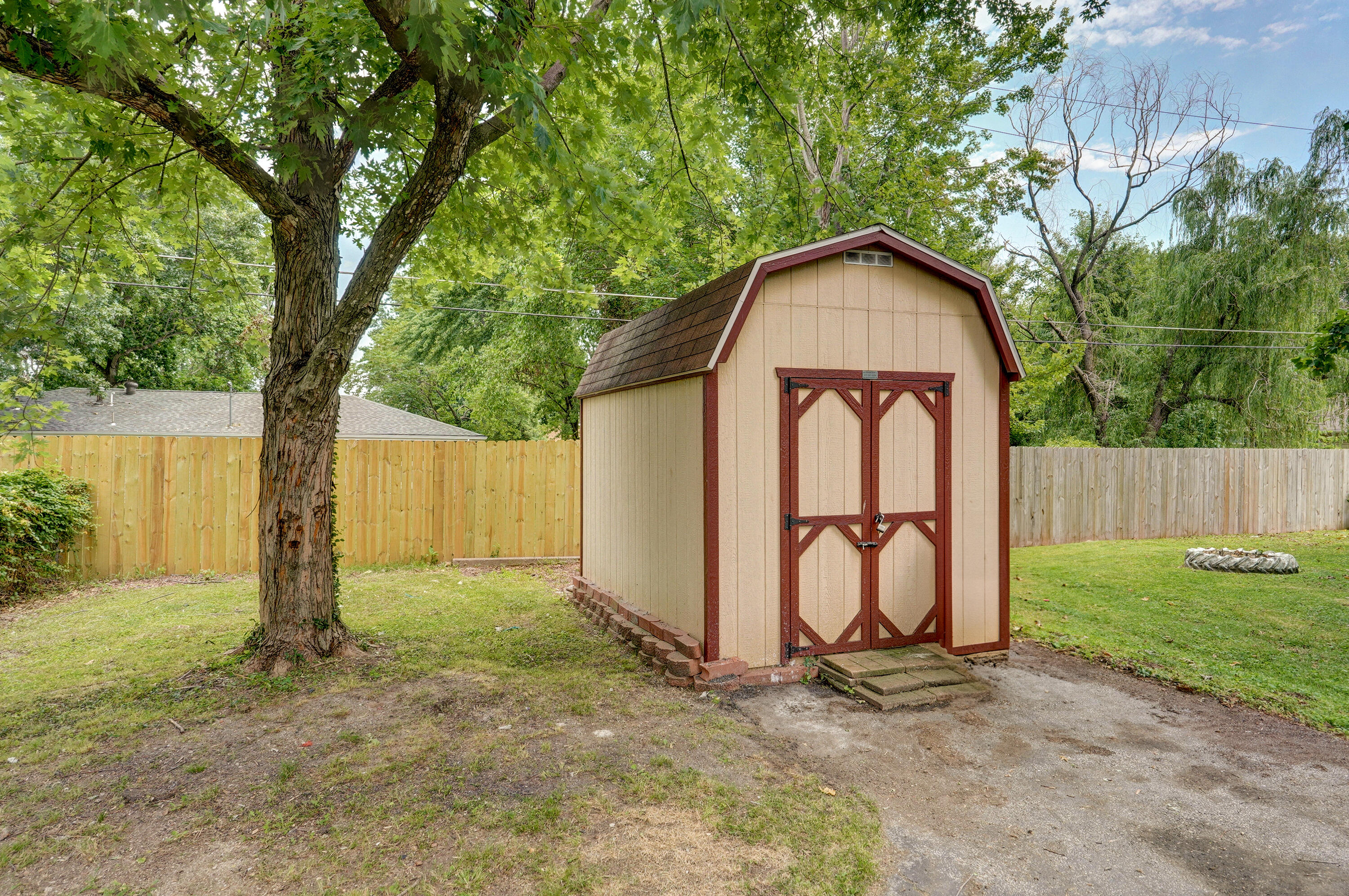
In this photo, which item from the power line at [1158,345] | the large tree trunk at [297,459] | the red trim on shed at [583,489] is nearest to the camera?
the large tree trunk at [297,459]

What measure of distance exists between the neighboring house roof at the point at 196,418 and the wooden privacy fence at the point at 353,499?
416 centimetres

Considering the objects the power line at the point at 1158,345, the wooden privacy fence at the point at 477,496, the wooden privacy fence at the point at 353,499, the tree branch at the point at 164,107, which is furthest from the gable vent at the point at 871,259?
the power line at the point at 1158,345

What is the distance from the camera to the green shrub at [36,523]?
23.6 ft

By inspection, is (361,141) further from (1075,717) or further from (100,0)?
(1075,717)

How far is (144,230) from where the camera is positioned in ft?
22.0

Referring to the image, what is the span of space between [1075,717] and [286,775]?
4.71m

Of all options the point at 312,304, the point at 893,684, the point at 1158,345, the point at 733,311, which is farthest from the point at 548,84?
the point at 1158,345

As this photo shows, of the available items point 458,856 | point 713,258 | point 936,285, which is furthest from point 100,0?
point 713,258

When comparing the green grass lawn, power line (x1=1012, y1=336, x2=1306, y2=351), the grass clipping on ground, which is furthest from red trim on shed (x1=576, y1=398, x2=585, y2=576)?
power line (x1=1012, y1=336, x2=1306, y2=351)

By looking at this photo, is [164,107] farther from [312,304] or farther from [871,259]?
[871,259]

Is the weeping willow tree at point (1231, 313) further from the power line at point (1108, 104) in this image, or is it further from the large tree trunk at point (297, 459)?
the large tree trunk at point (297, 459)

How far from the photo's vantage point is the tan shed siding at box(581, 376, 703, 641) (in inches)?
206

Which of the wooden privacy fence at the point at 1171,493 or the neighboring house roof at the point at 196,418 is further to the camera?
the neighboring house roof at the point at 196,418

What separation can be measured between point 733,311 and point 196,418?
14543 millimetres
